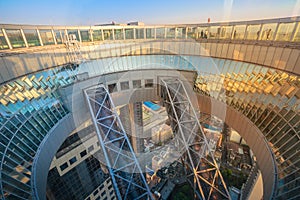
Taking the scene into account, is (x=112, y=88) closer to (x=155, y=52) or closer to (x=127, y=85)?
(x=127, y=85)

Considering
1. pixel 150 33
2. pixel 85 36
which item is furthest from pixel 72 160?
pixel 150 33

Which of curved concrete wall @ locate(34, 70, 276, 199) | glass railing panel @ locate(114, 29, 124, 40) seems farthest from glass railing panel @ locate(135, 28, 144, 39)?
curved concrete wall @ locate(34, 70, 276, 199)

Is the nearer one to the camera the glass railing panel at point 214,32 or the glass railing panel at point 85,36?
the glass railing panel at point 214,32

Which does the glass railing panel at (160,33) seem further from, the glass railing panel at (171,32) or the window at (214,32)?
the window at (214,32)

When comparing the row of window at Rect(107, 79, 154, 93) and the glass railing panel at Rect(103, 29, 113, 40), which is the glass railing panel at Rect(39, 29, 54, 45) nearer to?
the glass railing panel at Rect(103, 29, 113, 40)

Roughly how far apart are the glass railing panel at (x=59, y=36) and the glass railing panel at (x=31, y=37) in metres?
1.70

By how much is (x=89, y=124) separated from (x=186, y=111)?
41.7 ft

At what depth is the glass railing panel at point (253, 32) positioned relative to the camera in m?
11.1

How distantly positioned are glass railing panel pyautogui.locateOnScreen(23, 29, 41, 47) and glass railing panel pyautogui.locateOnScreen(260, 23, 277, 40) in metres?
19.0

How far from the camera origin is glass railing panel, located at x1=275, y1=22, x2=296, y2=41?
9266 mm

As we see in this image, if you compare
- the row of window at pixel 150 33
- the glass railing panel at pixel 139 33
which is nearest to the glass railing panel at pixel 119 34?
the row of window at pixel 150 33

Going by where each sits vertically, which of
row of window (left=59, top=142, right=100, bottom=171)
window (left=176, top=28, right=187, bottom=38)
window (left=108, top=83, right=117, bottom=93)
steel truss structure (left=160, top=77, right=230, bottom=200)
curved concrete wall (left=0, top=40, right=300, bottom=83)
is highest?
window (left=176, top=28, right=187, bottom=38)

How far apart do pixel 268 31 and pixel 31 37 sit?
19.4 m

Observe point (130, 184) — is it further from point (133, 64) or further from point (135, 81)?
point (133, 64)
